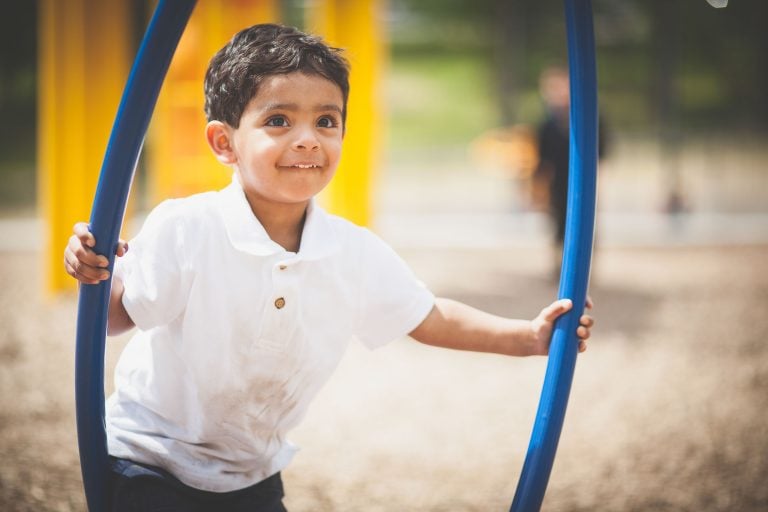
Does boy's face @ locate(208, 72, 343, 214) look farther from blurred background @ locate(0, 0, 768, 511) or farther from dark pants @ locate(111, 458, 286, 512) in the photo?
blurred background @ locate(0, 0, 768, 511)

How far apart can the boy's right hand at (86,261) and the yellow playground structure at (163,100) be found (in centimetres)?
592

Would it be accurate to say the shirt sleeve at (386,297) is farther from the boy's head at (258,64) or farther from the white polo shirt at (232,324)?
the boy's head at (258,64)

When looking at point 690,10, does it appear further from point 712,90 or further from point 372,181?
point 372,181

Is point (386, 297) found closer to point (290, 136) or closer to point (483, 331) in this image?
point (483, 331)

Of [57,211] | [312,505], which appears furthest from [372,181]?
[312,505]

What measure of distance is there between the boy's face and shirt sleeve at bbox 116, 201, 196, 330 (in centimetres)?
24

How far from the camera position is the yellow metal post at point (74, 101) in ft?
24.0

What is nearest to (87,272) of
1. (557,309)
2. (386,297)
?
(386,297)

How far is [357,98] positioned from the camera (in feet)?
28.6

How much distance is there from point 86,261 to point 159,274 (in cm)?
17

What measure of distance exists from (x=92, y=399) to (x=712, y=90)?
91.1ft

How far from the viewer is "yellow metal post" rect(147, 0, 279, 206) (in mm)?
8086

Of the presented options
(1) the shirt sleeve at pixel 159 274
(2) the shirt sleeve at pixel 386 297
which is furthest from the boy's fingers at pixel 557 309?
(1) the shirt sleeve at pixel 159 274

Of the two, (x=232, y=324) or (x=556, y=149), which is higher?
(x=556, y=149)
